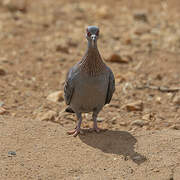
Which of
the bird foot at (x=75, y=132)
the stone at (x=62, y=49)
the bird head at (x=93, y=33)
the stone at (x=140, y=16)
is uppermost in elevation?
the bird head at (x=93, y=33)

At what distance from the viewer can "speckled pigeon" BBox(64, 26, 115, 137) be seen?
6.32 m

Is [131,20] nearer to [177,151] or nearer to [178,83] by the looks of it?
[178,83]

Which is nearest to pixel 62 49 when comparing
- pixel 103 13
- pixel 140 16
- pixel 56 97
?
pixel 56 97

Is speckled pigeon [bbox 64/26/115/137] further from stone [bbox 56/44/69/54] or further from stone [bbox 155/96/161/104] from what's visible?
stone [bbox 56/44/69/54]

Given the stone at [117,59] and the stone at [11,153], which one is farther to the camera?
the stone at [117,59]

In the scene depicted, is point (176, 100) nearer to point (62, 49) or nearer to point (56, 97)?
point (56, 97)

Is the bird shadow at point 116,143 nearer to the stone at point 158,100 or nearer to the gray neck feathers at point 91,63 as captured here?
the gray neck feathers at point 91,63

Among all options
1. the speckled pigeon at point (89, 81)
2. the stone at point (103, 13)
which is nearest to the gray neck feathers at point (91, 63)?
the speckled pigeon at point (89, 81)

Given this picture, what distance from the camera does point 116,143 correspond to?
6387 millimetres

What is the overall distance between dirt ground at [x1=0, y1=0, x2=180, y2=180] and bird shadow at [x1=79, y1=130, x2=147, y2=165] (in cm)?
2

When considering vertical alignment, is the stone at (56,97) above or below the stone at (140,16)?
below

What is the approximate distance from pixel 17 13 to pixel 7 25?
60.0 inches

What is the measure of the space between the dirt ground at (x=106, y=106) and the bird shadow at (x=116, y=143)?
0.6 inches

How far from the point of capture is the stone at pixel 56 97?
8.64 meters
